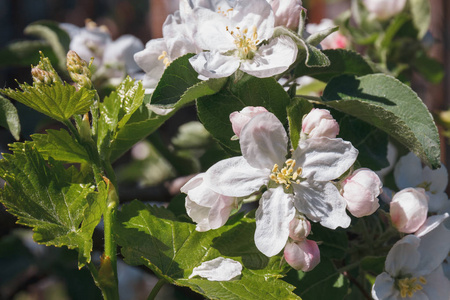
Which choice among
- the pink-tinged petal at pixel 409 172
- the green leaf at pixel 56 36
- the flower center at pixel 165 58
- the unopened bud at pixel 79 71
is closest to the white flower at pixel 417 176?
the pink-tinged petal at pixel 409 172

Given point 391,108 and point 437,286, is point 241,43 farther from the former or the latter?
point 437,286

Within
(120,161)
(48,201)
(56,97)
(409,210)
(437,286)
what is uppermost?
(56,97)

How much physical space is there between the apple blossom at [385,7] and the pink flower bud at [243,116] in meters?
0.77

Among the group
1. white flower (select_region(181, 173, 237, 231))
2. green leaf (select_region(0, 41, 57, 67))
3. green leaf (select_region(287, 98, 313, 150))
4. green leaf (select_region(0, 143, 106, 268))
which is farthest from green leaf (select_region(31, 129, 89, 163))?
green leaf (select_region(0, 41, 57, 67))

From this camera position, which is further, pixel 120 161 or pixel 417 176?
pixel 120 161

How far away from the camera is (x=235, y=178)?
662 millimetres

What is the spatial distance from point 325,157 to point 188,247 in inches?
7.7

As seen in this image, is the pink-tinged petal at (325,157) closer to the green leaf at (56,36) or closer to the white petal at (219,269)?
the white petal at (219,269)

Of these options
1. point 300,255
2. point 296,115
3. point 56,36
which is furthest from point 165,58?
point 56,36

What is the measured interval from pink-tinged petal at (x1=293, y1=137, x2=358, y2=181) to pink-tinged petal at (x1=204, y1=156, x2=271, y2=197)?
0.05 metres

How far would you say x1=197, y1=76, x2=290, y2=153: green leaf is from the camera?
72 centimetres

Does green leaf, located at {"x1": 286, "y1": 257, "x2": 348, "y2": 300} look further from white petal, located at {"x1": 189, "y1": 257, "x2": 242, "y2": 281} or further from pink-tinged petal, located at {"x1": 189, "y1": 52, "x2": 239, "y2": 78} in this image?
pink-tinged petal, located at {"x1": 189, "y1": 52, "x2": 239, "y2": 78}

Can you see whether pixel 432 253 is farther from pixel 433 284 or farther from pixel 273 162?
pixel 273 162

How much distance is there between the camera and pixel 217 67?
0.71 metres
